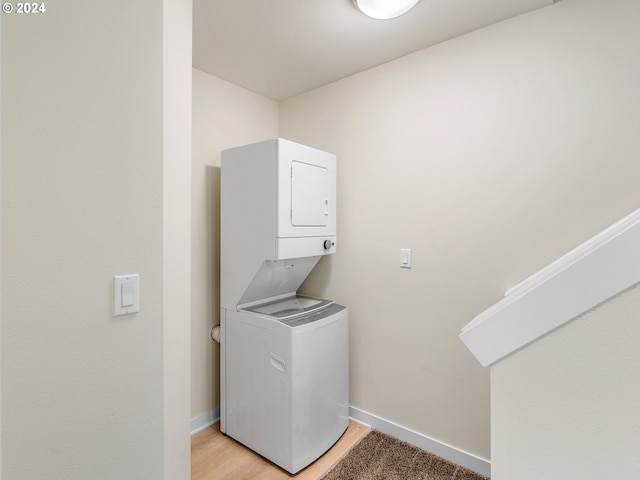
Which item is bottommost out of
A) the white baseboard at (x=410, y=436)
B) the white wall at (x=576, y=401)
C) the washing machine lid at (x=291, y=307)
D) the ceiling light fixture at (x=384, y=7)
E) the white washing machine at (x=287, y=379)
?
the white baseboard at (x=410, y=436)

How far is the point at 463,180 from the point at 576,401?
1.55m

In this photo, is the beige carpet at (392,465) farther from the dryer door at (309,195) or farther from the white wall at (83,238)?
the dryer door at (309,195)

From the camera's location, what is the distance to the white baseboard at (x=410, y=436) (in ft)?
5.92

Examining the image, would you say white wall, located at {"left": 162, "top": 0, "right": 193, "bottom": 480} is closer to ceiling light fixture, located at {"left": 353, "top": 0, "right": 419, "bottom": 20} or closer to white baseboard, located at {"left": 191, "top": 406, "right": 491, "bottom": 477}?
ceiling light fixture, located at {"left": 353, "top": 0, "right": 419, "bottom": 20}

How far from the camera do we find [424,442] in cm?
199

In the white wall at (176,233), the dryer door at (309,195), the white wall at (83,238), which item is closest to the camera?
the white wall at (83,238)

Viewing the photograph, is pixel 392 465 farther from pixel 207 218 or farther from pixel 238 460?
pixel 207 218

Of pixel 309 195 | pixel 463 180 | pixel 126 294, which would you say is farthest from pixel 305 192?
pixel 126 294

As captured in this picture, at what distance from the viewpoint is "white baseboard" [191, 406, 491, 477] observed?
1806 mm

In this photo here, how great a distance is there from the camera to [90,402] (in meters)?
0.92

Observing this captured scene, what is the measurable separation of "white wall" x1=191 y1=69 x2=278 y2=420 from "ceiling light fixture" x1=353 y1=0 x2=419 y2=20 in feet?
4.05

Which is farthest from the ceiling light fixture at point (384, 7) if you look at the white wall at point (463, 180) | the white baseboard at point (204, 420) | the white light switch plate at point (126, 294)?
the white baseboard at point (204, 420)

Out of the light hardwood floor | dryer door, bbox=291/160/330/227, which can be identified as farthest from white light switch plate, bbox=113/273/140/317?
the light hardwood floor

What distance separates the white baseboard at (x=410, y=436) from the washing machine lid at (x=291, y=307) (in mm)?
832
